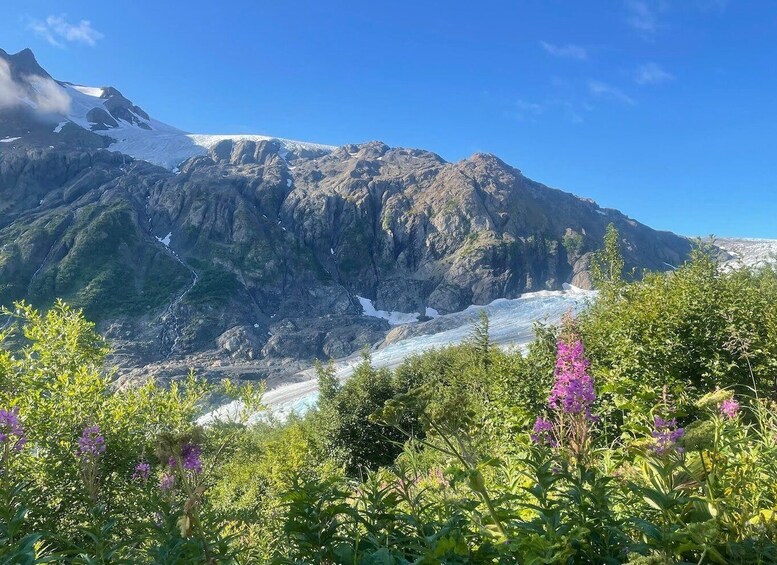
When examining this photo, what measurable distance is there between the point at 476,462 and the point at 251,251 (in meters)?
169

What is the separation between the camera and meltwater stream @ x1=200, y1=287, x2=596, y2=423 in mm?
102812

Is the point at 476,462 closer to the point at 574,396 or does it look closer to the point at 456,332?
the point at 574,396

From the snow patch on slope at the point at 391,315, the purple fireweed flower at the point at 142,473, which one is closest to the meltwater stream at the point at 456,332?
the snow patch on slope at the point at 391,315

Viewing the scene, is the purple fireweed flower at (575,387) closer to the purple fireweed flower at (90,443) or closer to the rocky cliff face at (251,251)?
the purple fireweed flower at (90,443)

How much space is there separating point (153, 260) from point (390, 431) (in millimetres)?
151301

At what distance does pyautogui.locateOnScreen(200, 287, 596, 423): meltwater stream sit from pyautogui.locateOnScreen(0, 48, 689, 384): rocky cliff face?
8246 millimetres

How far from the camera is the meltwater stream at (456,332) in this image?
102812 millimetres

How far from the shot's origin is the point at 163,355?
123 m

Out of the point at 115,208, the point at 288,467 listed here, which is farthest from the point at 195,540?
the point at 115,208

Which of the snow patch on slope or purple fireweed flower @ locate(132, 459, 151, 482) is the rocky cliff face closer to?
the snow patch on slope

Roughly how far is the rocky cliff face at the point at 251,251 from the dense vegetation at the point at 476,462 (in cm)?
11450

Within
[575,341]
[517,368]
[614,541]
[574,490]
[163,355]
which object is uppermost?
[575,341]

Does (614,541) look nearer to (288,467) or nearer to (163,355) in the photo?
(288,467)

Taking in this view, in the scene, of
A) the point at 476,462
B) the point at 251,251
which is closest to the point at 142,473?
the point at 476,462
